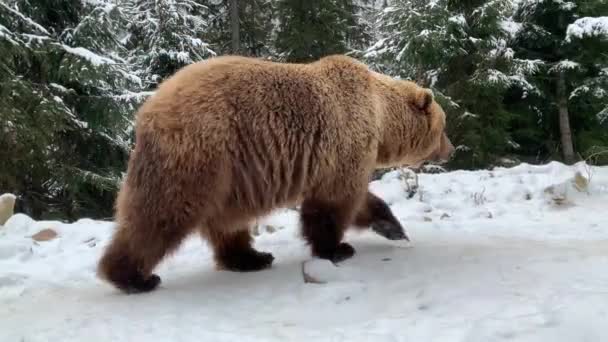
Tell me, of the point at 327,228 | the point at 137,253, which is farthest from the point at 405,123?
the point at 137,253

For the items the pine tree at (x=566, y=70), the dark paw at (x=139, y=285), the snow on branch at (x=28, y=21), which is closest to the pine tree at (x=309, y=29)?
the pine tree at (x=566, y=70)

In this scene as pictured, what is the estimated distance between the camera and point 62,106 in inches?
345

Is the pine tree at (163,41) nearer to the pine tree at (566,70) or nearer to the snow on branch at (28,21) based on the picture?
the snow on branch at (28,21)

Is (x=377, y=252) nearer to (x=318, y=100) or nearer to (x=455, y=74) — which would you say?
(x=318, y=100)

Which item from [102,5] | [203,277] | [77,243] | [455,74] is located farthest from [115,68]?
[455,74]

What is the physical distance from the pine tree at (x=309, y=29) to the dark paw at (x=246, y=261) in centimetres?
1192

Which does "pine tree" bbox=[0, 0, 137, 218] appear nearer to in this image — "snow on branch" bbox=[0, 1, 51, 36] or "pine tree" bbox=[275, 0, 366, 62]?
"snow on branch" bbox=[0, 1, 51, 36]

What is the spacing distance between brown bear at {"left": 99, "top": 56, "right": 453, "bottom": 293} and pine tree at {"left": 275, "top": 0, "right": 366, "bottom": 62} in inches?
443

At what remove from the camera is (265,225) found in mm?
5570

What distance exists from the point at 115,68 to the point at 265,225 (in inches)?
189

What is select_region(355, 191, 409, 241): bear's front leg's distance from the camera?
15.0 ft

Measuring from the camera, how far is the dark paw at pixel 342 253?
407 cm

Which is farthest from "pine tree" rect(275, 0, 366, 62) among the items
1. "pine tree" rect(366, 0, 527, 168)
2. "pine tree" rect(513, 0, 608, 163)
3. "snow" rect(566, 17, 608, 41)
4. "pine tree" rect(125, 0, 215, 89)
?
"snow" rect(566, 17, 608, 41)

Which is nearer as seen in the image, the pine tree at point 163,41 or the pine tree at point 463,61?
the pine tree at point 463,61
